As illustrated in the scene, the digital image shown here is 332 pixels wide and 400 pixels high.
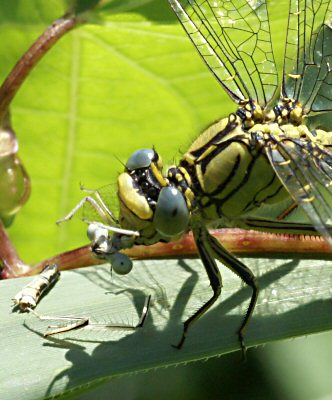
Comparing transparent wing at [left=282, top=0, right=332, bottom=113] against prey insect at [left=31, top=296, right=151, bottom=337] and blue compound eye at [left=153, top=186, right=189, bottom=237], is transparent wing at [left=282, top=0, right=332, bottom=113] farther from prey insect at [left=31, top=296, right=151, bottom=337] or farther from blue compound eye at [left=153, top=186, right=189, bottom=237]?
prey insect at [left=31, top=296, right=151, bottom=337]

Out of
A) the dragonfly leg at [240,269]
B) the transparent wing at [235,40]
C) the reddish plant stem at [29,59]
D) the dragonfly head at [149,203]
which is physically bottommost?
the dragonfly leg at [240,269]

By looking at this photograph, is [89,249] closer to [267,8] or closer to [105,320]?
[105,320]

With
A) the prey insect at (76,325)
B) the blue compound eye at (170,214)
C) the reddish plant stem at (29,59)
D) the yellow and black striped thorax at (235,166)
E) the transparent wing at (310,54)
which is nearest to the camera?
the prey insect at (76,325)

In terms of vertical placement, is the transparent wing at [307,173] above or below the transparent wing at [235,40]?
below

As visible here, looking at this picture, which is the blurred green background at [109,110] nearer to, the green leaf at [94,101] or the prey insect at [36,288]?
the green leaf at [94,101]

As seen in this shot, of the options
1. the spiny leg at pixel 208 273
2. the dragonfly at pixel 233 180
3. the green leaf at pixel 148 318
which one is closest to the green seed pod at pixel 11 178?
the dragonfly at pixel 233 180
